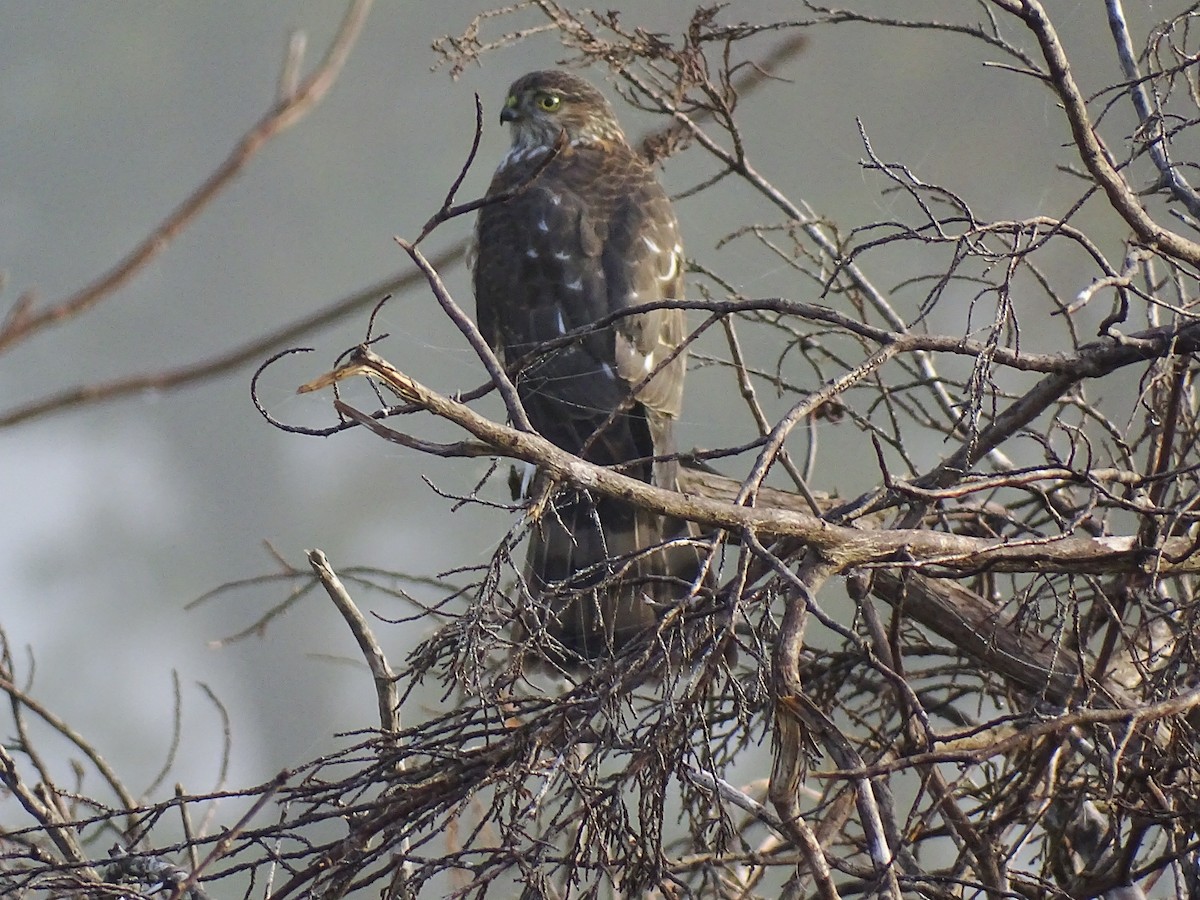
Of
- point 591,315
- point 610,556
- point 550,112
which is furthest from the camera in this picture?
point 550,112

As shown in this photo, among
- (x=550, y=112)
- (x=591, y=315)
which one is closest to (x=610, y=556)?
(x=591, y=315)

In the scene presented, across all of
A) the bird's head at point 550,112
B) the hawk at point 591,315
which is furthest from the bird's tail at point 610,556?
the bird's head at point 550,112

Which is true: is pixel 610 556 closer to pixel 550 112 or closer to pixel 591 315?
pixel 591 315

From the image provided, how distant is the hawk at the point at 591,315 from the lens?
8.07ft

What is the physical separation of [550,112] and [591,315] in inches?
36.4

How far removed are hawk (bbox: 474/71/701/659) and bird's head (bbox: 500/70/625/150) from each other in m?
0.02

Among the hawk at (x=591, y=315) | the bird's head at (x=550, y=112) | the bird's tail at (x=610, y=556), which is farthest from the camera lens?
the bird's head at (x=550, y=112)

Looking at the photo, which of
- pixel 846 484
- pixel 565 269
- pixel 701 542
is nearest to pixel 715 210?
pixel 846 484

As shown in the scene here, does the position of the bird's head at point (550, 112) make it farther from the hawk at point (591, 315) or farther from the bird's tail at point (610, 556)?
the bird's tail at point (610, 556)

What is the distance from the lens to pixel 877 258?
3.29 m

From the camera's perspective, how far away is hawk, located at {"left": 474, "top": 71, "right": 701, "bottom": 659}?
8.07ft

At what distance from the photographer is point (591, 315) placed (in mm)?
2775

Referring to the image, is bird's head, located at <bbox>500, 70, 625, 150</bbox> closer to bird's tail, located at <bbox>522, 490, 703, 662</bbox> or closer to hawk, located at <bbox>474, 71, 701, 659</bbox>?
hawk, located at <bbox>474, 71, 701, 659</bbox>

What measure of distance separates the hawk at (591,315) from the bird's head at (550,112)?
0.02 meters
